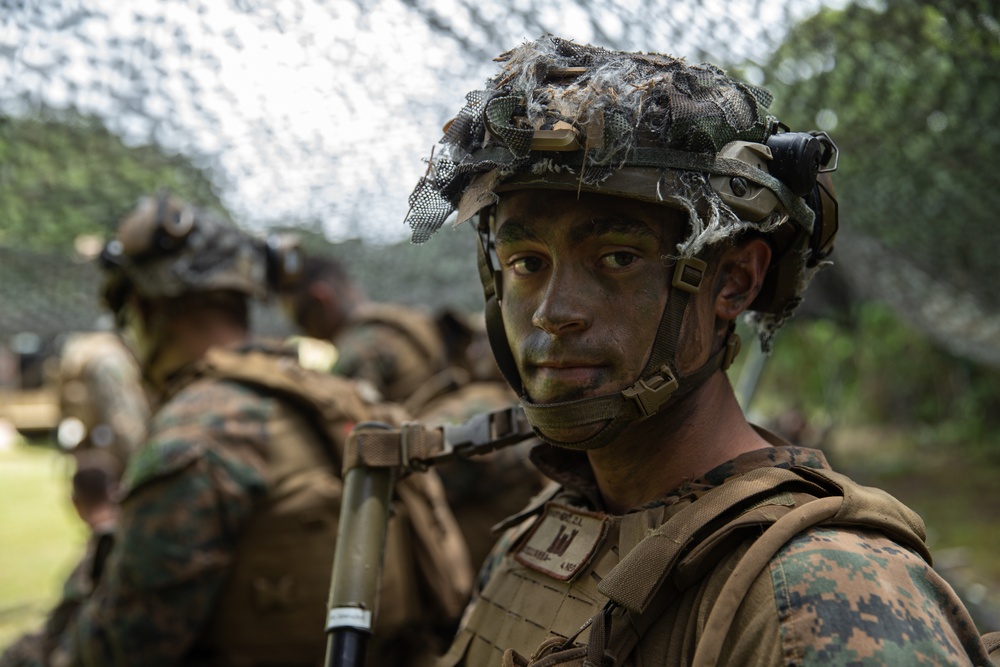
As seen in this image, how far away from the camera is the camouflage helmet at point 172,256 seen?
13.1 ft

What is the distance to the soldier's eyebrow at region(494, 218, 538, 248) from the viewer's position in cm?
188

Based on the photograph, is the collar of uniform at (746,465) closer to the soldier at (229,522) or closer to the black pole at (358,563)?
the black pole at (358,563)

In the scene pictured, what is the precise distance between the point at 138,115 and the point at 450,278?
309cm

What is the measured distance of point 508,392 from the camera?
509cm

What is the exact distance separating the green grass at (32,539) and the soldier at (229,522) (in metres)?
3.58

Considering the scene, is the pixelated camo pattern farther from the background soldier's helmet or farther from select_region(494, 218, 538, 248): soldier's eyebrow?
select_region(494, 218, 538, 248): soldier's eyebrow

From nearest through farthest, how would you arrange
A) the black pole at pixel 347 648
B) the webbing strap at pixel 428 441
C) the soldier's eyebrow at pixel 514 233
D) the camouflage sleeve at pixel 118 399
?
the soldier's eyebrow at pixel 514 233 → the black pole at pixel 347 648 → the webbing strap at pixel 428 441 → the camouflage sleeve at pixel 118 399

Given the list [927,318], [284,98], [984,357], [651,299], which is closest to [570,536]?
[651,299]

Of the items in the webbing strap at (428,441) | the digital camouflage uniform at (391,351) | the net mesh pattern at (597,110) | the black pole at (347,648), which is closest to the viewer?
the net mesh pattern at (597,110)

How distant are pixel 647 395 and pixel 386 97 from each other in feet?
9.91

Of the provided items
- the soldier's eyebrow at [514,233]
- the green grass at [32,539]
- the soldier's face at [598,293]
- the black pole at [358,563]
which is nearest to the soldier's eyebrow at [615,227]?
the soldier's face at [598,293]

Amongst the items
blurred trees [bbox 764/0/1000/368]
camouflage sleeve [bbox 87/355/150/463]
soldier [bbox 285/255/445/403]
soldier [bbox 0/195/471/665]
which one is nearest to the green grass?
camouflage sleeve [bbox 87/355/150/463]

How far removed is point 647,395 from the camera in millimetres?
1794

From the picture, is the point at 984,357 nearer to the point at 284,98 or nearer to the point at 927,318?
the point at 927,318
